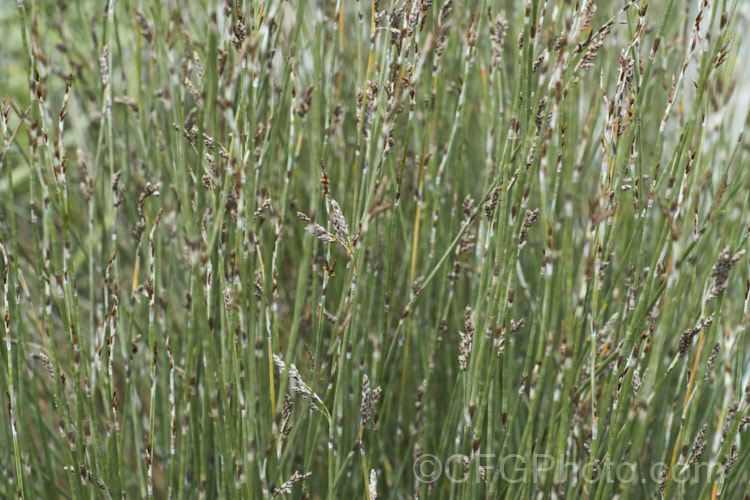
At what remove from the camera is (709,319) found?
0.86m

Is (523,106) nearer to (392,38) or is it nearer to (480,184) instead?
(392,38)

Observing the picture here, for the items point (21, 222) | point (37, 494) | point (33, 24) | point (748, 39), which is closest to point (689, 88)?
point (748, 39)

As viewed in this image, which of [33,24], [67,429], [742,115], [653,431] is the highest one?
[33,24]

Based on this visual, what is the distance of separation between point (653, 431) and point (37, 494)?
1.25 m

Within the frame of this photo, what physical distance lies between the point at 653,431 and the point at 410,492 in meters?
Answer: 0.53

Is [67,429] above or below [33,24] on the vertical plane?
below

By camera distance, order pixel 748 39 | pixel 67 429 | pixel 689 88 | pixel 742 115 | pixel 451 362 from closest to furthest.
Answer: pixel 67 429
pixel 451 362
pixel 689 88
pixel 748 39
pixel 742 115

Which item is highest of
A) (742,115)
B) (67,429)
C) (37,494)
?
(742,115)

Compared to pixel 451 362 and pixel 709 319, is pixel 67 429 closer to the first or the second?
pixel 451 362

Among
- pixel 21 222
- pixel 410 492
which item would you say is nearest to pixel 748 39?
pixel 410 492

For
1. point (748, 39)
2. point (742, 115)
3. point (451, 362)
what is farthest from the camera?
point (742, 115)

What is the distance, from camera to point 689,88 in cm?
167

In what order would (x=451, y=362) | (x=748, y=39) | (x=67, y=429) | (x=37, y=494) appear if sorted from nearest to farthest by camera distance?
(x=67, y=429) < (x=37, y=494) < (x=451, y=362) < (x=748, y=39)

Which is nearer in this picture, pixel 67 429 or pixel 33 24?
pixel 33 24
